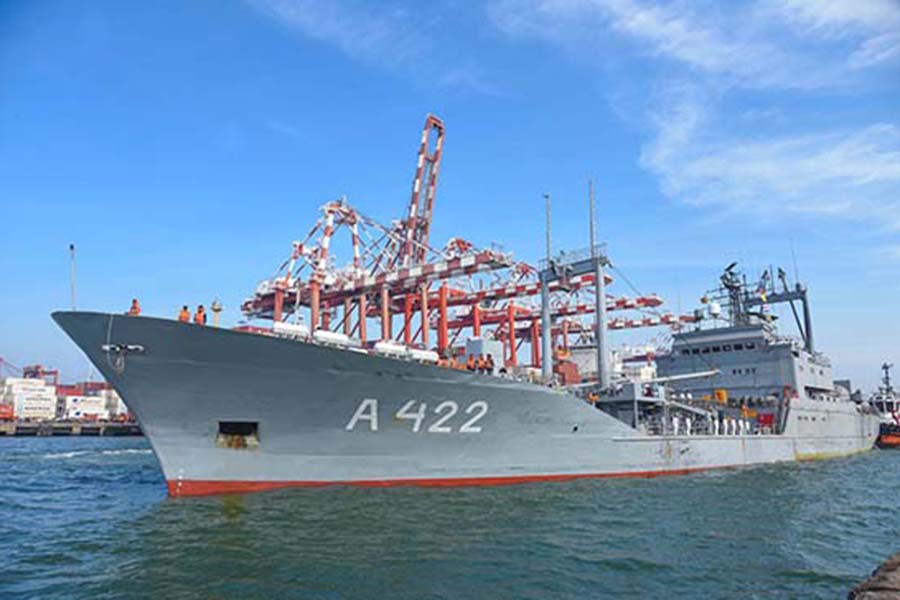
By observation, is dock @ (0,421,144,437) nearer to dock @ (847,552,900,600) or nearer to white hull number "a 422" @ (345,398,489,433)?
white hull number "a 422" @ (345,398,489,433)

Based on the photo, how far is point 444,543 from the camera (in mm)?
10359

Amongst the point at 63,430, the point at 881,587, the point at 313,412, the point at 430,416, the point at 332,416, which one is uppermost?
the point at 313,412

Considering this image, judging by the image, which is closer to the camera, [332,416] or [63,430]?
[332,416]

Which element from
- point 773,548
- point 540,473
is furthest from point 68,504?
point 773,548

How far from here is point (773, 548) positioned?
35.3 ft

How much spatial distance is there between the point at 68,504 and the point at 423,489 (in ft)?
27.4

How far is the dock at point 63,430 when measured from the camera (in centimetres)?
6178

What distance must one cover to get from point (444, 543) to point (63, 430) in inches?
2643

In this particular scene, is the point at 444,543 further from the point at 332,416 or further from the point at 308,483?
the point at 308,483

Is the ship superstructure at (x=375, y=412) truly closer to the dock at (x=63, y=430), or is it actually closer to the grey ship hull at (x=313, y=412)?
the grey ship hull at (x=313, y=412)

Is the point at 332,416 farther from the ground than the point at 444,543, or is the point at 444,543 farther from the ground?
the point at 332,416

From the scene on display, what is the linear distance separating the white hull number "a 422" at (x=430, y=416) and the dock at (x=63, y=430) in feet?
189

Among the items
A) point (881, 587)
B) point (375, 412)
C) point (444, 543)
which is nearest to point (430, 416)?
point (375, 412)

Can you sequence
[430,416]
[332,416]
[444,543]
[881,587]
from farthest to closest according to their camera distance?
[430,416] < [332,416] < [444,543] < [881,587]
